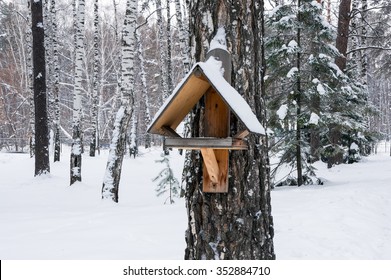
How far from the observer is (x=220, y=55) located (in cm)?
262

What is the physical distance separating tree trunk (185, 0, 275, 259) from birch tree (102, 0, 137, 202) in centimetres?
609

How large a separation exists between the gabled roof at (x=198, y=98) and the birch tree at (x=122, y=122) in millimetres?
6202

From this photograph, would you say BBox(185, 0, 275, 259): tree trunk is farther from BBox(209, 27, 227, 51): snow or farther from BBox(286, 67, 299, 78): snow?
BBox(286, 67, 299, 78): snow

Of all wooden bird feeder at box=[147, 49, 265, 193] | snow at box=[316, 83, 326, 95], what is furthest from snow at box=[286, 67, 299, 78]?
wooden bird feeder at box=[147, 49, 265, 193]

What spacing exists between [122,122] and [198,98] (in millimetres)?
6348

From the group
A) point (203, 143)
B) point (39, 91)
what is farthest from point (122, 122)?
point (203, 143)

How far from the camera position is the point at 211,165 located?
2549 mm

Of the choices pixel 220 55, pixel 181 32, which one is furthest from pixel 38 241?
pixel 181 32

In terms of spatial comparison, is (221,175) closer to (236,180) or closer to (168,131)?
(236,180)

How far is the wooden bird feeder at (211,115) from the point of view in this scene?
237cm

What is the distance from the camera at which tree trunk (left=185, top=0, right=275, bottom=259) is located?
269 cm

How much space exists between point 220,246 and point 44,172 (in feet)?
34.3
